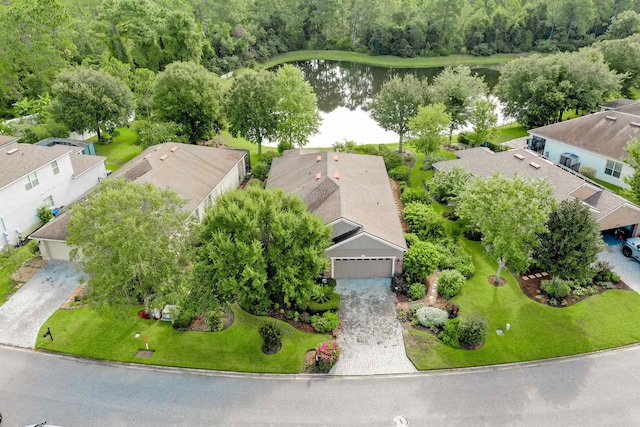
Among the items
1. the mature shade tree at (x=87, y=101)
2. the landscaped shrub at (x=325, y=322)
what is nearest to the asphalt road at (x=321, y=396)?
the landscaped shrub at (x=325, y=322)

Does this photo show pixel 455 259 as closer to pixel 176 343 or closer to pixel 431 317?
pixel 431 317

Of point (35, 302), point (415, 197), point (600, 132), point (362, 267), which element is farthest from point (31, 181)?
point (600, 132)

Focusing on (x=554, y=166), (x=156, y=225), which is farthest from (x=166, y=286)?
(x=554, y=166)

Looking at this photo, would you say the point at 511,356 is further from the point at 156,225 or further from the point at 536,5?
the point at 536,5

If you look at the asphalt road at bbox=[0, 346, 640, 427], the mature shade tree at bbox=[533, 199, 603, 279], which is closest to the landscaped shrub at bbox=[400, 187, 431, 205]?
the mature shade tree at bbox=[533, 199, 603, 279]

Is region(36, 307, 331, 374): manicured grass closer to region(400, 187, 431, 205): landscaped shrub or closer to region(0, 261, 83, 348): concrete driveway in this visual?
region(0, 261, 83, 348): concrete driveway

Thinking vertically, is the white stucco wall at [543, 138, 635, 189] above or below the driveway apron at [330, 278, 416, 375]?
above
